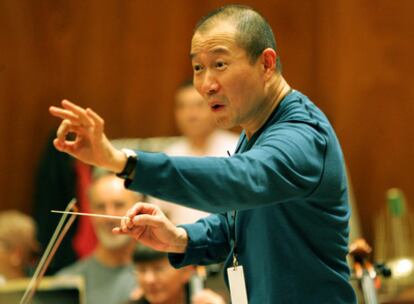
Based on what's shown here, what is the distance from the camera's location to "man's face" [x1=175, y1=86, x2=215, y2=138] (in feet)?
16.3

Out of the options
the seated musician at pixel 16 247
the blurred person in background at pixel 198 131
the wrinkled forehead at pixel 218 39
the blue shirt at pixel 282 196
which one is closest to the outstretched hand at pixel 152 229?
the blue shirt at pixel 282 196

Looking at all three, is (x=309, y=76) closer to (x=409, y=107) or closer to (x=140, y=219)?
(x=409, y=107)

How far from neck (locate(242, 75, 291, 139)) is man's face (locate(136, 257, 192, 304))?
1681 millimetres

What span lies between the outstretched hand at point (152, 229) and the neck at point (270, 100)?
14.3 inches

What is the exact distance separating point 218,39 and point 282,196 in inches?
19.8

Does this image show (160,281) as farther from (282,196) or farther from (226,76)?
(282,196)

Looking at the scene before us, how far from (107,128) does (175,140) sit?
2.02 feet

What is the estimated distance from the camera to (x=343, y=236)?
7.33 ft

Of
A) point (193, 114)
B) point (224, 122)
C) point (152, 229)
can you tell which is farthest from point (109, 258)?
point (224, 122)

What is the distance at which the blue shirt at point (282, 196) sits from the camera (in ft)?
6.10

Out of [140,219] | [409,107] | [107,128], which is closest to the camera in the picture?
[140,219]

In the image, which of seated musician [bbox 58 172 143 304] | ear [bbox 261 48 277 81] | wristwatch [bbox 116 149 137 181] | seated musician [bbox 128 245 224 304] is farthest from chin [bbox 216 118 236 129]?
seated musician [bbox 58 172 143 304]

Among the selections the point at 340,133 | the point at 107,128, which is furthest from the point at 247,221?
the point at 107,128

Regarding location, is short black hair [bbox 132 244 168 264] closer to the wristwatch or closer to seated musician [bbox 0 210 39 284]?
seated musician [bbox 0 210 39 284]
